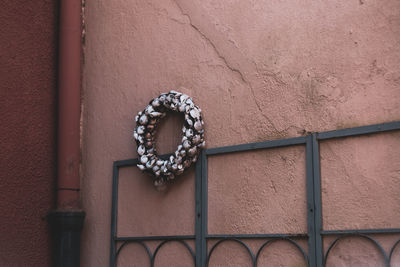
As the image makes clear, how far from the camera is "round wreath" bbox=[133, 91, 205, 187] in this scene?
101 inches

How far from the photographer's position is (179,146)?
258 centimetres

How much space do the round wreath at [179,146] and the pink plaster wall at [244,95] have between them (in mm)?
77

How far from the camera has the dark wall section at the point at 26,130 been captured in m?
2.81

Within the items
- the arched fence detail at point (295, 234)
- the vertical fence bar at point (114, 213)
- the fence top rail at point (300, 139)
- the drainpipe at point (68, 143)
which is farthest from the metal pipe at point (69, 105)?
the fence top rail at point (300, 139)

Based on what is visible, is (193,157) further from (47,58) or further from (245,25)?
(47,58)

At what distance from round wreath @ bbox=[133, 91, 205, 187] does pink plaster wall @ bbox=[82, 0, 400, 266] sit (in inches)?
3.0

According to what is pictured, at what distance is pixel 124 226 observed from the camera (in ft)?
9.49

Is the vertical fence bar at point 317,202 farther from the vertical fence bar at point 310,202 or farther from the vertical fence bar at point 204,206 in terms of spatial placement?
the vertical fence bar at point 204,206

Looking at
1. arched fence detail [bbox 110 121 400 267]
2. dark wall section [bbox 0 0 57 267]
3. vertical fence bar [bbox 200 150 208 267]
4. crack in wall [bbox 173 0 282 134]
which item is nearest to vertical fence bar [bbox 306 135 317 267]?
arched fence detail [bbox 110 121 400 267]

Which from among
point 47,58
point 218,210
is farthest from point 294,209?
point 47,58

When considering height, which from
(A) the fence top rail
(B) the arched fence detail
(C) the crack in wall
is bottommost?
(B) the arched fence detail

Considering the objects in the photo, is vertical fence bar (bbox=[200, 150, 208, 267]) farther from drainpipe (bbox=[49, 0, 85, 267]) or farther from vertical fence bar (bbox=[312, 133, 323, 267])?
drainpipe (bbox=[49, 0, 85, 267])

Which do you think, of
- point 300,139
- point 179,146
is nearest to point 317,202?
point 300,139

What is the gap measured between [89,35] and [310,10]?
147 centimetres
